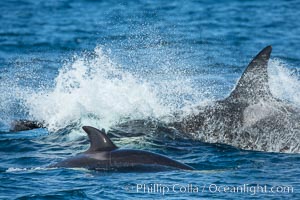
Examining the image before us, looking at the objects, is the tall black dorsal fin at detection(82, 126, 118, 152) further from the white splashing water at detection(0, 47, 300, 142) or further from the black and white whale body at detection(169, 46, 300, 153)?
the white splashing water at detection(0, 47, 300, 142)

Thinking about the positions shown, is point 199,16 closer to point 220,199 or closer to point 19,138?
point 19,138

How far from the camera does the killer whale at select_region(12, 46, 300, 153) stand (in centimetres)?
1555

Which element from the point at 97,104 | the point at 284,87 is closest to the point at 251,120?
the point at 284,87

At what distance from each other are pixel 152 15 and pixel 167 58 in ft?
A: 34.1

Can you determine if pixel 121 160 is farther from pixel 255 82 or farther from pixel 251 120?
pixel 255 82

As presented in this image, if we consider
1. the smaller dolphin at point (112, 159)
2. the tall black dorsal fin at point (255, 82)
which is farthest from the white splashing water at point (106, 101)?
the smaller dolphin at point (112, 159)

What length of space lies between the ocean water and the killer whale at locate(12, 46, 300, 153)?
446 millimetres

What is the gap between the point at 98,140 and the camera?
13086 millimetres

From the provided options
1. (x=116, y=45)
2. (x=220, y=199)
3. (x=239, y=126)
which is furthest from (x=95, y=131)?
(x=116, y=45)

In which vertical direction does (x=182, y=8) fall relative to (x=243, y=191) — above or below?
above

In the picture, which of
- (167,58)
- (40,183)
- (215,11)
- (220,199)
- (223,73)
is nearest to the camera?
(220,199)

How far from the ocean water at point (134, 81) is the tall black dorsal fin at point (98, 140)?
0.48 metres

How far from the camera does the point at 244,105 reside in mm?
16000

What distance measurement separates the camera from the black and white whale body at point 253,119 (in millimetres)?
15555
